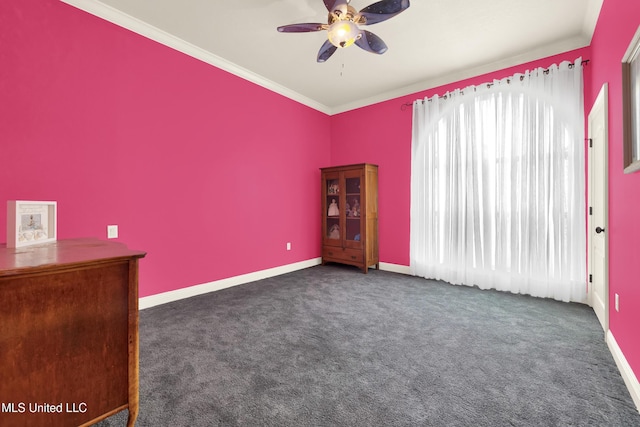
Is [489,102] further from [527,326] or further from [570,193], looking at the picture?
[527,326]

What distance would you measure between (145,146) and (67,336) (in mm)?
2286

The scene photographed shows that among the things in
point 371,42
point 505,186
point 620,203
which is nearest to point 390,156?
point 505,186

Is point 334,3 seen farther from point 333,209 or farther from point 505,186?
point 333,209

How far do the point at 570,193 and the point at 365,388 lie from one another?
9.94 feet

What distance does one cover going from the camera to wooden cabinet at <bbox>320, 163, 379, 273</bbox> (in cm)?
434

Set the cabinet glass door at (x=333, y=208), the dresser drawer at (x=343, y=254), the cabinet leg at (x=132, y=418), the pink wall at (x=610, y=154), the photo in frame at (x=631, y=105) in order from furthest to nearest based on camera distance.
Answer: the cabinet glass door at (x=333, y=208) → the dresser drawer at (x=343, y=254) → the pink wall at (x=610, y=154) → the photo in frame at (x=631, y=105) → the cabinet leg at (x=132, y=418)

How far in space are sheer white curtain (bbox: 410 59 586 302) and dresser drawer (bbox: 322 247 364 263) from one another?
814 millimetres

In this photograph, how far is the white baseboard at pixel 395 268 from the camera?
4.26 m

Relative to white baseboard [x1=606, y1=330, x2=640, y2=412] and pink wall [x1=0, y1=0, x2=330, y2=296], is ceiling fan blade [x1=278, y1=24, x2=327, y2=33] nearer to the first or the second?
pink wall [x1=0, y1=0, x2=330, y2=296]

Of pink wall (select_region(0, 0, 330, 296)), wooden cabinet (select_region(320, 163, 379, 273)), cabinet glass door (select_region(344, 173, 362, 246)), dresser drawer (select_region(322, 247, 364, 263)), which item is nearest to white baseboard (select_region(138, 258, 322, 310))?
pink wall (select_region(0, 0, 330, 296))

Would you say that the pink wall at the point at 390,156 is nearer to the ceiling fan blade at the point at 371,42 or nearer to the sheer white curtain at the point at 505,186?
the sheer white curtain at the point at 505,186

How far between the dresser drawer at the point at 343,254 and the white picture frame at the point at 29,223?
140 inches

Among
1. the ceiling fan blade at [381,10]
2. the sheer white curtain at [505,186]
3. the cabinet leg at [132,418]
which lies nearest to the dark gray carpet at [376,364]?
the cabinet leg at [132,418]

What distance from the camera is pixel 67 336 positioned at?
1048mm
